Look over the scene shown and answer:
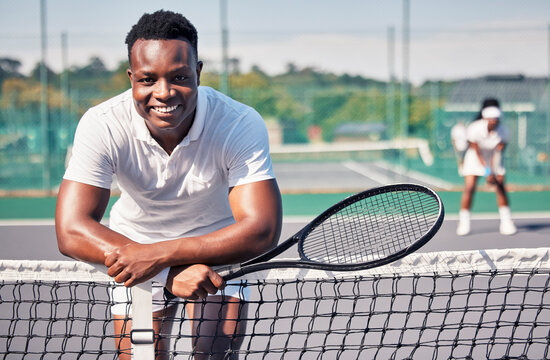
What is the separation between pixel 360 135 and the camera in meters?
11.4

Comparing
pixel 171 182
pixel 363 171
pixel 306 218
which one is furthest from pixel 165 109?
pixel 363 171

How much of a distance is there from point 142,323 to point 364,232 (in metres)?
0.86

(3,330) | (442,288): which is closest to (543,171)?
(442,288)

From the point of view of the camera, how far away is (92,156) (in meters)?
1.77

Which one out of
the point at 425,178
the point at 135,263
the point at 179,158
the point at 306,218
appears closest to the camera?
the point at 135,263

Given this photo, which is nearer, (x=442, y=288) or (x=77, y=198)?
(x=77, y=198)

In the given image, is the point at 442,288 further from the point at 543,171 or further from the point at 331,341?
the point at 543,171

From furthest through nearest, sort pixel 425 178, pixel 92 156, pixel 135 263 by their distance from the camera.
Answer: pixel 425 178 < pixel 92 156 < pixel 135 263

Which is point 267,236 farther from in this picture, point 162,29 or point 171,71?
point 162,29

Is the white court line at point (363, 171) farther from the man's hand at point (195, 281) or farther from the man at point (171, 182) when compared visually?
the man's hand at point (195, 281)

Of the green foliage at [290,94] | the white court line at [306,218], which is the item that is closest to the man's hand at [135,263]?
the white court line at [306,218]

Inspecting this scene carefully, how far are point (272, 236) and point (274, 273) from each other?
219mm

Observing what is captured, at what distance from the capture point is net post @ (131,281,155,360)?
5.14ft

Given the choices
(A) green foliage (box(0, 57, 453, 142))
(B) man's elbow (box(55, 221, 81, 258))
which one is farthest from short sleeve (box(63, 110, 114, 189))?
(A) green foliage (box(0, 57, 453, 142))
